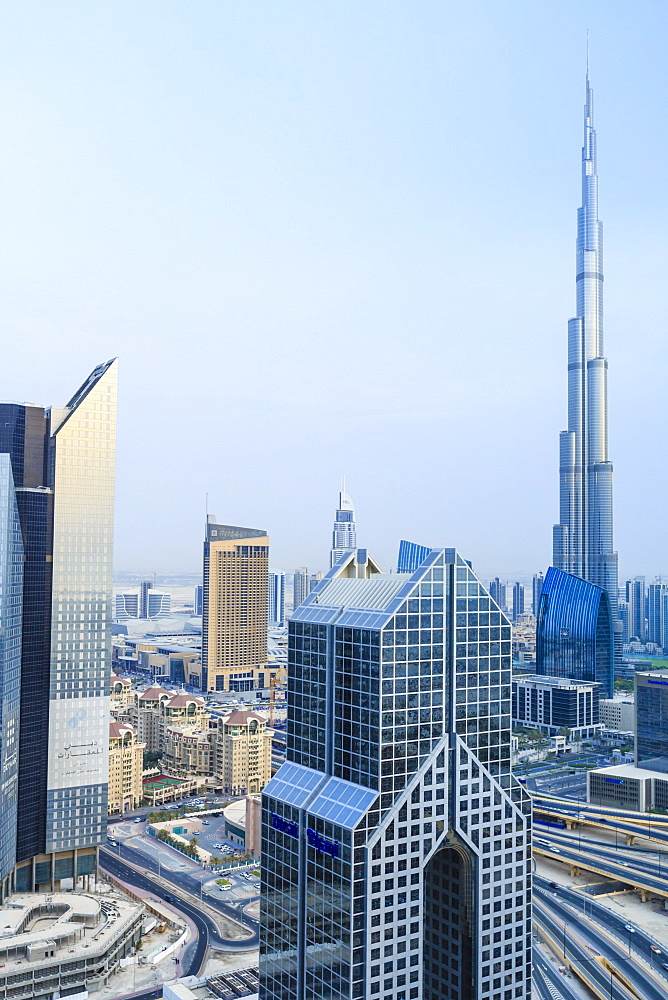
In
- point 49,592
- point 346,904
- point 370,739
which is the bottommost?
point 346,904

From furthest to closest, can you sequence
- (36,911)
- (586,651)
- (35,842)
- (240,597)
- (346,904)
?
(240,597), (586,651), (35,842), (36,911), (346,904)

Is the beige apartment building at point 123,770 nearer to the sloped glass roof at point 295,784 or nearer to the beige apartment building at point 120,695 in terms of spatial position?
the beige apartment building at point 120,695

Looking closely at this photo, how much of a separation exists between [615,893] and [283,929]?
1467 inches

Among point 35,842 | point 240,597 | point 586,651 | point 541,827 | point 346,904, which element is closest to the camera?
point 346,904

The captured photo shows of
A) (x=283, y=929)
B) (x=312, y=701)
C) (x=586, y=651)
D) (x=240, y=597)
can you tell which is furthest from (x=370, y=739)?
(x=240, y=597)

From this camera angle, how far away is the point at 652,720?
8750 centimetres

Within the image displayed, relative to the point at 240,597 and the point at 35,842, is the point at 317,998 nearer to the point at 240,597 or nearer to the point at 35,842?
the point at 35,842

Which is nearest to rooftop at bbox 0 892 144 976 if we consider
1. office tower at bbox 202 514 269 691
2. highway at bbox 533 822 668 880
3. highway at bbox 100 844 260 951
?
highway at bbox 100 844 260 951

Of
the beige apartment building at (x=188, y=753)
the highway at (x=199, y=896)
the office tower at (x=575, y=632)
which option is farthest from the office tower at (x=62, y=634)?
the office tower at (x=575, y=632)

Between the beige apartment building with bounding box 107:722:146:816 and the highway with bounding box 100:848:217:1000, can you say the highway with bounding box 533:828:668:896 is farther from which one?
the beige apartment building with bounding box 107:722:146:816

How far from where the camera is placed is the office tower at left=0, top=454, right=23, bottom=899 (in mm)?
51844

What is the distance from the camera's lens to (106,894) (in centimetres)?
5575

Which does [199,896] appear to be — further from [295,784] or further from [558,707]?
[558,707]

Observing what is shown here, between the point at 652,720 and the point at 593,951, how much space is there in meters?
44.6
